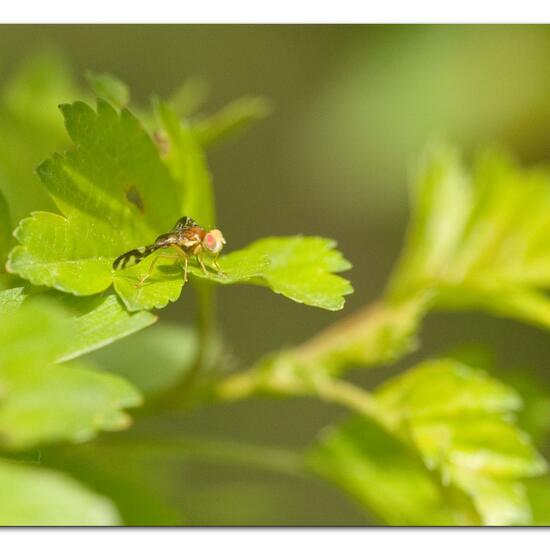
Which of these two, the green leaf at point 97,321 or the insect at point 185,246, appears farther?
the insect at point 185,246

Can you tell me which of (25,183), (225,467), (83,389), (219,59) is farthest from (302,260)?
(219,59)

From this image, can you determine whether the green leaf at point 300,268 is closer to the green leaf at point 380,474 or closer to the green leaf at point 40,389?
the green leaf at point 40,389

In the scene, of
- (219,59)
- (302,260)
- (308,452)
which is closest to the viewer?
(302,260)

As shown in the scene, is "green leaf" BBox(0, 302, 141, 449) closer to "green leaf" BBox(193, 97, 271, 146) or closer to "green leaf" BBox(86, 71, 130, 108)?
"green leaf" BBox(86, 71, 130, 108)

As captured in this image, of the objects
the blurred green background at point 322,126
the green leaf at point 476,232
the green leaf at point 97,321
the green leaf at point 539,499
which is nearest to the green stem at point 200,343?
the green leaf at point 97,321

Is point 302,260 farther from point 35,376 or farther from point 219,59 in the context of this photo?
point 219,59

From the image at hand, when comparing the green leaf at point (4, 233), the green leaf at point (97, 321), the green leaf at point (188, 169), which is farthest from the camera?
the green leaf at point (188, 169)

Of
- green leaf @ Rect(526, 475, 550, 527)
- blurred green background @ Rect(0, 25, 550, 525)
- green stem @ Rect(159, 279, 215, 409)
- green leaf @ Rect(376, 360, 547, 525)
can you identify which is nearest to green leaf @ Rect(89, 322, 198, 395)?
green stem @ Rect(159, 279, 215, 409)
